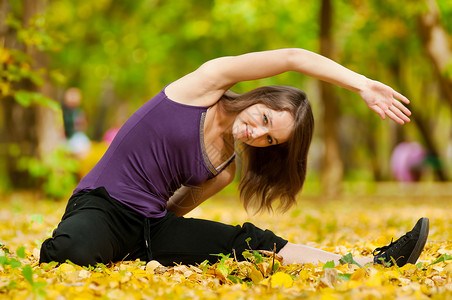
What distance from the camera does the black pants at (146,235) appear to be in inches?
136

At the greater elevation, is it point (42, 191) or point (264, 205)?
point (264, 205)

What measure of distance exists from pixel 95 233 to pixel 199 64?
13.7 meters

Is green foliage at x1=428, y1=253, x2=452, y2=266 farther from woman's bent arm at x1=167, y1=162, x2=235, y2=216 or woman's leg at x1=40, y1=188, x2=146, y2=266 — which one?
woman's leg at x1=40, y1=188, x2=146, y2=266

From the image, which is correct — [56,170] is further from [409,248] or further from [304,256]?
[409,248]

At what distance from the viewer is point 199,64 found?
16844 millimetres

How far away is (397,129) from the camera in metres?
23.6

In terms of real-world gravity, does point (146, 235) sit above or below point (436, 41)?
below

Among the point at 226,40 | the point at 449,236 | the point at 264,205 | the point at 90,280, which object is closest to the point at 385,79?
the point at 226,40

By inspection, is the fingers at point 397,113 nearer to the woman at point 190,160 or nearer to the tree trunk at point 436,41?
the woman at point 190,160

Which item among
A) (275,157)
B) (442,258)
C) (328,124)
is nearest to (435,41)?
(328,124)

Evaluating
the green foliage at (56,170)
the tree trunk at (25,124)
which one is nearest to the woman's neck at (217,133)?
the tree trunk at (25,124)

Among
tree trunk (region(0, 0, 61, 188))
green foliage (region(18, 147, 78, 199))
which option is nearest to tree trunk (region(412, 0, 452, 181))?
green foliage (region(18, 147, 78, 199))

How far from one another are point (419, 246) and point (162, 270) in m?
1.52

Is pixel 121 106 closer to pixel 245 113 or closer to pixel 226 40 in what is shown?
pixel 226 40
